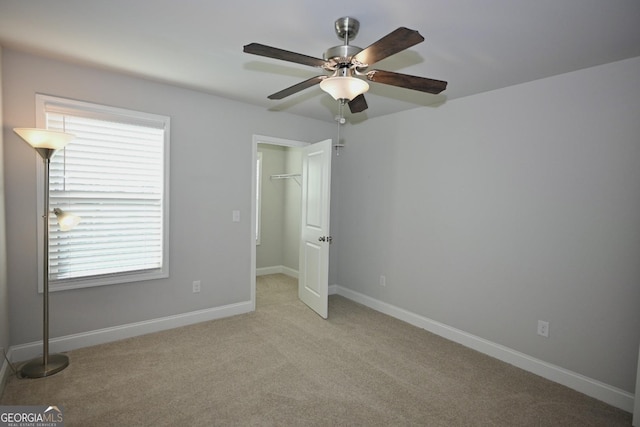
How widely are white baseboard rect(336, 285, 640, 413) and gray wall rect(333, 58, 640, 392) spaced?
2.2 inches

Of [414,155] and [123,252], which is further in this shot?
[414,155]

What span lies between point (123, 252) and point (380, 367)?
8.43 feet

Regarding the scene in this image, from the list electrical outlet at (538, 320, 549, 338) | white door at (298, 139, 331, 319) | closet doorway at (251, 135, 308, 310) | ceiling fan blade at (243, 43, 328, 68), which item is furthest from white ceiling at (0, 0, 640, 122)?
closet doorway at (251, 135, 308, 310)

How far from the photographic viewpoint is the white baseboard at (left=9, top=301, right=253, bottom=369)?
276 cm

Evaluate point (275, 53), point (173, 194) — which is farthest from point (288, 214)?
point (275, 53)

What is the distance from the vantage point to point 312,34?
211 cm

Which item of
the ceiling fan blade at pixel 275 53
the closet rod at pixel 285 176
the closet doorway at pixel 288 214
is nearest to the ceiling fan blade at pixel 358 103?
the ceiling fan blade at pixel 275 53

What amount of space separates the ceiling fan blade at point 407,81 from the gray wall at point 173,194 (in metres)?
2.26

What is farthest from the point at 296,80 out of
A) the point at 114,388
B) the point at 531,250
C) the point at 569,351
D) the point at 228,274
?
the point at 569,351

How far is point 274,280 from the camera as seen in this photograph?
5488 mm

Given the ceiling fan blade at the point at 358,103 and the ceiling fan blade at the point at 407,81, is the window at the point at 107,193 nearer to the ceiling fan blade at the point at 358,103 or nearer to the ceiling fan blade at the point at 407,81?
the ceiling fan blade at the point at 358,103

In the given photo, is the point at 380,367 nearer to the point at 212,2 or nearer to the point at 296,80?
the point at 296,80

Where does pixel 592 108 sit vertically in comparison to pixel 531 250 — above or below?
above

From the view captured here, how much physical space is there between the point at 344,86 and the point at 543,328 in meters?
2.58
